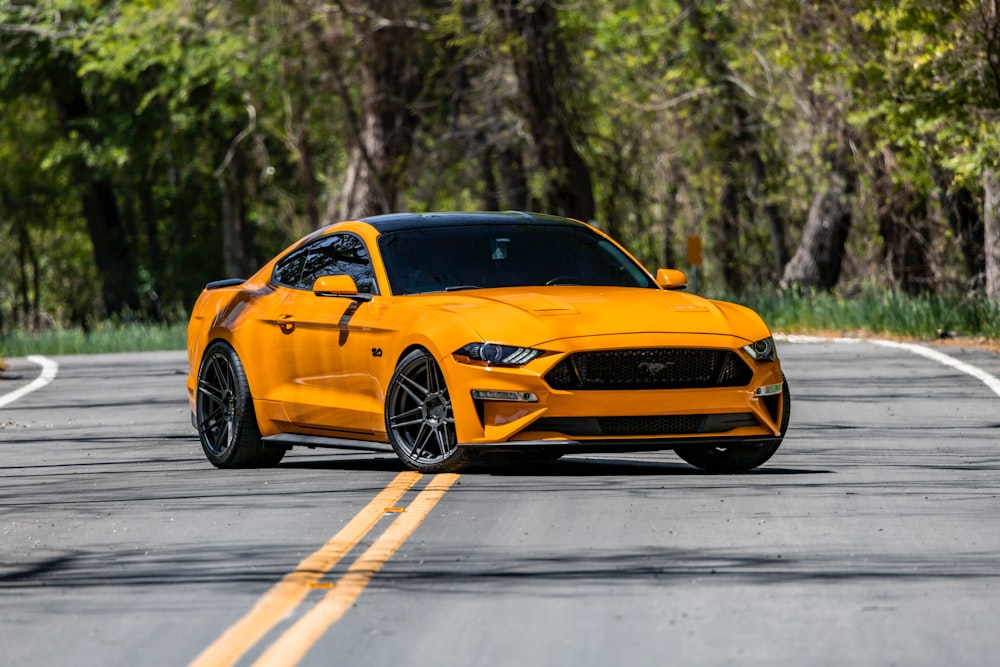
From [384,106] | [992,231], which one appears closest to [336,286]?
[992,231]

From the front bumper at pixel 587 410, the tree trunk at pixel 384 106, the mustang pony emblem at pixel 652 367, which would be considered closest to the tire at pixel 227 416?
the front bumper at pixel 587 410

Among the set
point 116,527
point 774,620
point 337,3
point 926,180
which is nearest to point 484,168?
point 337,3

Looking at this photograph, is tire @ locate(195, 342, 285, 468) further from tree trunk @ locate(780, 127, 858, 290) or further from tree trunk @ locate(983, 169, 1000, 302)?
tree trunk @ locate(780, 127, 858, 290)

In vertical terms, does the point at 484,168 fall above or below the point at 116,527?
below

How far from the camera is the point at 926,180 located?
31516mm

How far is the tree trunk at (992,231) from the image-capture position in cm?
2769

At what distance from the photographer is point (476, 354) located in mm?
10789

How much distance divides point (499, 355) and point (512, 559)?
2614 mm

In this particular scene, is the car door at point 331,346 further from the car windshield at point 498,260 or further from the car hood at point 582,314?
the car hood at point 582,314

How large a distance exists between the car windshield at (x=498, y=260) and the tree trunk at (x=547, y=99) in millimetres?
20308

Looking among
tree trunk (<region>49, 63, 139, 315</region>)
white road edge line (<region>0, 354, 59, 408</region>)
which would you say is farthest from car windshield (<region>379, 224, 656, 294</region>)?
tree trunk (<region>49, 63, 139, 315</region>)

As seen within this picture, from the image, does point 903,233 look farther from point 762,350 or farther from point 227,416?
point 762,350

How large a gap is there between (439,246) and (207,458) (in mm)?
2101

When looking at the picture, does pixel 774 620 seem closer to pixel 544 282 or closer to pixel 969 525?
pixel 969 525
